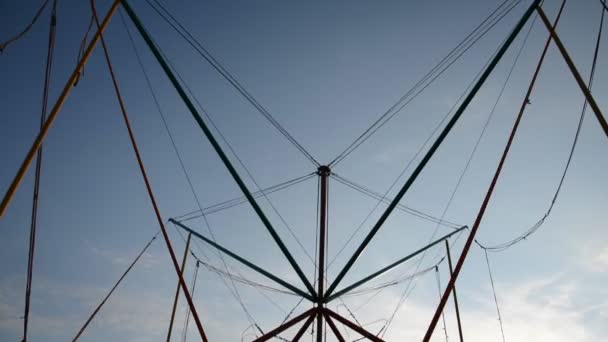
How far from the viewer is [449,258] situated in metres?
16.6

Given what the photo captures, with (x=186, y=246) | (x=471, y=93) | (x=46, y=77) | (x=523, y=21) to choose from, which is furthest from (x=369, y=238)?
(x=186, y=246)

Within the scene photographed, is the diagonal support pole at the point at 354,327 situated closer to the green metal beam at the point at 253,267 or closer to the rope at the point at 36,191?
the green metal beam at the point at 253,267

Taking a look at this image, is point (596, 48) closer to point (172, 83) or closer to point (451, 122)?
point (451, 122)

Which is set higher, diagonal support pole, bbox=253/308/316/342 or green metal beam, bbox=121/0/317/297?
green metal beam, bbox=121/0/317/297

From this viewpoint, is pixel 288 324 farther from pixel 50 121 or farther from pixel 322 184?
pixel 50 121

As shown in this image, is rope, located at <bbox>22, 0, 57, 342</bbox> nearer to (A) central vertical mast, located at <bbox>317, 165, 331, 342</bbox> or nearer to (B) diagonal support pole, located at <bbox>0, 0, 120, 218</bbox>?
(B) diagonal support pole, located at <bbox>0, 0, 120, 218</bbox>

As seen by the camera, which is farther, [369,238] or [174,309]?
[174,309]

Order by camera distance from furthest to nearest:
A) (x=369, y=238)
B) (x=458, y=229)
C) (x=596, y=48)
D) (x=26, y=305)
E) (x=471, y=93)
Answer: (x=458, y=229) < (x=369, y=238) < (x=471, y=93) < (x=596, y=48) < (x=26, y=305)

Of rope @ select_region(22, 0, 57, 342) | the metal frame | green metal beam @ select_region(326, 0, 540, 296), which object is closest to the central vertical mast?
the metal frame

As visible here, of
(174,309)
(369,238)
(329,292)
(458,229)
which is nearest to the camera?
(369,238)

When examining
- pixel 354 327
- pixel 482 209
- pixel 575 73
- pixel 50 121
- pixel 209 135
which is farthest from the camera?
pixel 354 327

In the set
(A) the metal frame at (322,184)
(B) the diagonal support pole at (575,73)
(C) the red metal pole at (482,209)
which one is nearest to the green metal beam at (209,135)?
(A) the metal frame at (322,184)

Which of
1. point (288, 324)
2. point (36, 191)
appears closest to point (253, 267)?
point (288, 324)

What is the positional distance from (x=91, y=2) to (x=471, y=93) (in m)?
7.58
